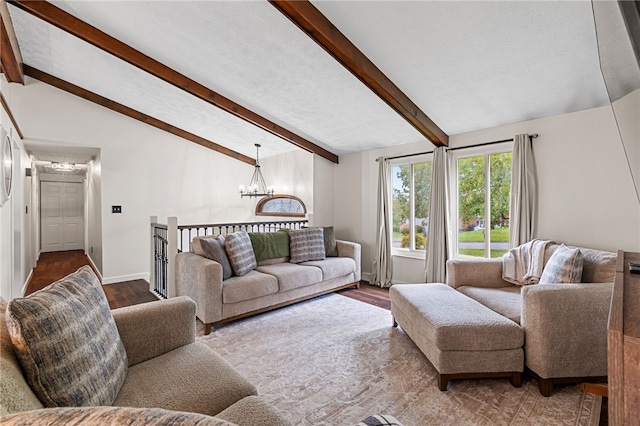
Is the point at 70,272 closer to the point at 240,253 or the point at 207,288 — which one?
the point at 240,253

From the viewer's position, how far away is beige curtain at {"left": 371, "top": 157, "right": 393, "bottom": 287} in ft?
15.1

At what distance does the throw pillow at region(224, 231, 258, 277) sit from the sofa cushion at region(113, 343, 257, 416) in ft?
6.38

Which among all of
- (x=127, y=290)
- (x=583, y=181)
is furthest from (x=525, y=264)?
(x=127, y=290)

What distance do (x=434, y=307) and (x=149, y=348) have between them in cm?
191

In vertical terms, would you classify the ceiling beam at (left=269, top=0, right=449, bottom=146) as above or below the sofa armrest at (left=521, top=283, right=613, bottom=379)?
above

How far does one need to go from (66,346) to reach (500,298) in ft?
9.16

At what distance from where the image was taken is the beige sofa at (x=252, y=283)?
3.01 metres

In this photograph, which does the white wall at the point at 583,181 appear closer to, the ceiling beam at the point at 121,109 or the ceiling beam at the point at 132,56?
the ceiling beam at the point at 132,56

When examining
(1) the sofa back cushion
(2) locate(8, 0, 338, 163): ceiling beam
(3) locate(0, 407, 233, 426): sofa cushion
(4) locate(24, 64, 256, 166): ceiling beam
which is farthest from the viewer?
(4) locate(24, 64, 256, 166): ceiling beam

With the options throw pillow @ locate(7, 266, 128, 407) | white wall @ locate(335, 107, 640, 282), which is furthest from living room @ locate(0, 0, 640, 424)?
throw pillow @ locate(7, 266, 128, 407)

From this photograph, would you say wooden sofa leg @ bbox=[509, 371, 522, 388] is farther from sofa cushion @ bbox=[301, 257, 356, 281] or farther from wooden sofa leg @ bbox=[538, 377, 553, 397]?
sofa cushion @ bbox=[301, 257, 356, 281]

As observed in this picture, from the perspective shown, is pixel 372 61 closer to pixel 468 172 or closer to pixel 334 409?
pixel 468 172

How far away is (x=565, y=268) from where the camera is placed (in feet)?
7.54

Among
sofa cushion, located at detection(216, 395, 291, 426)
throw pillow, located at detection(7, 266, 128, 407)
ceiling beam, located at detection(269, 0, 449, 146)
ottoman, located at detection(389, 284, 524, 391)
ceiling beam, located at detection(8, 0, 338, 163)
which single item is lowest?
ottoman, located at detection(389, 284, 524, 391)
